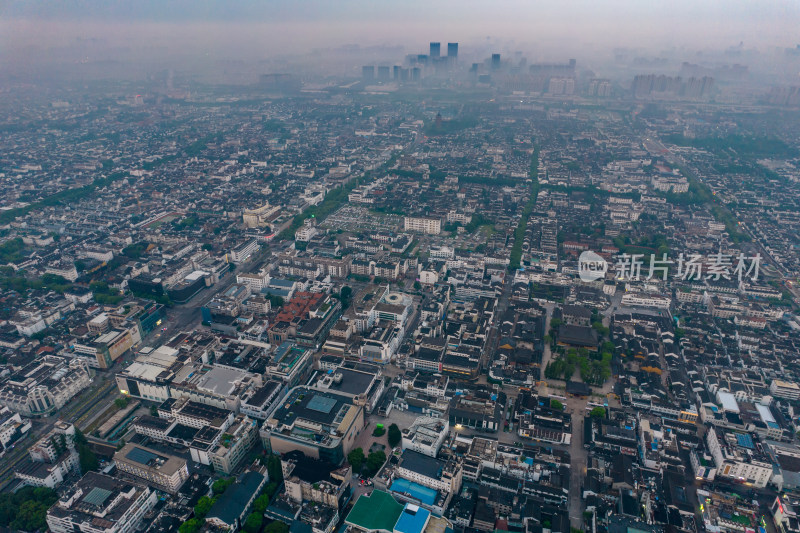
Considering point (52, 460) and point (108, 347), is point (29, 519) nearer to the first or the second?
point (52, 460)

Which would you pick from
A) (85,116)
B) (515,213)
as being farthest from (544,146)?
(85,116)

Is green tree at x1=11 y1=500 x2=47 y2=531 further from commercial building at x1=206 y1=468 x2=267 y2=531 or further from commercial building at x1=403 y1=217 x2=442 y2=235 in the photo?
commercial building at x1=403 y1=217 x2=442 y2=235

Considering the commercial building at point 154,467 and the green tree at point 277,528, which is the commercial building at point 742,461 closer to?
the green tree at point 277,528

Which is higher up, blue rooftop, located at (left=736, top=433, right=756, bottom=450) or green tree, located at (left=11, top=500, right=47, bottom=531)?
blue rooftop, located at (left=736, top=433, right=756, bottom=450)

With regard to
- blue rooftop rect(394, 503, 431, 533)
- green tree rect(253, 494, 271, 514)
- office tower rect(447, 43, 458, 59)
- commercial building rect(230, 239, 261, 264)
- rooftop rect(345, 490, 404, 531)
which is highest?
office tower rect(447, 43, 458, 59)

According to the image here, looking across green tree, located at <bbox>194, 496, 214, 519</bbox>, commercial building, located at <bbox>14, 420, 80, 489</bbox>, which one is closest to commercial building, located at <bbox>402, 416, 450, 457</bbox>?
green tree, located at <bbox>194, 496, 214, 519</bbox>

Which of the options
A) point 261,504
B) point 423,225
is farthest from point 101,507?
point 423,225
